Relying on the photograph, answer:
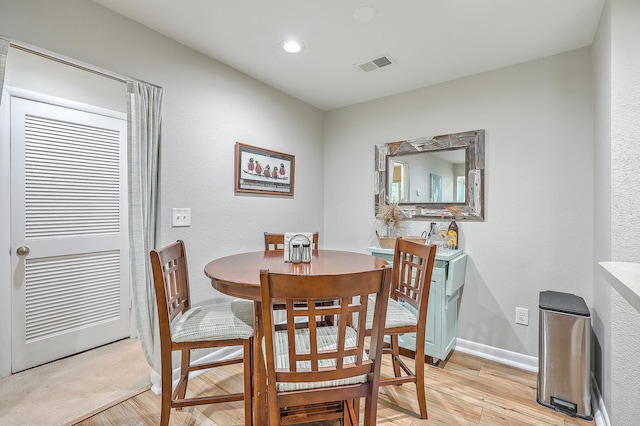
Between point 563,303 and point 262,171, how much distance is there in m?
2.40

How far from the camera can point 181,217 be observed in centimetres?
212

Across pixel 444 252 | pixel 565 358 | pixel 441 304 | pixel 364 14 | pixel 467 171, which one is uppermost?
pixel 364 14

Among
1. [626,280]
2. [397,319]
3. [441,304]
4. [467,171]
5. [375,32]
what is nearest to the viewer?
[626,280]

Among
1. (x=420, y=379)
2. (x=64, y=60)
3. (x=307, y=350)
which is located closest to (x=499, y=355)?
(x=420, y=379)

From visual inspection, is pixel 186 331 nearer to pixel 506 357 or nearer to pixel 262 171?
pixel 262 171

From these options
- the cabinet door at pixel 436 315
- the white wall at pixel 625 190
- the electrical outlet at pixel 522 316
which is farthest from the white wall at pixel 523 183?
the white wall at pixel 625 190

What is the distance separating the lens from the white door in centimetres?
220

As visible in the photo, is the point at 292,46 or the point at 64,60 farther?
the point at 292,46

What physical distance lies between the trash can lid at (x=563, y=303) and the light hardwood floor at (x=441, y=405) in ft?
1.99

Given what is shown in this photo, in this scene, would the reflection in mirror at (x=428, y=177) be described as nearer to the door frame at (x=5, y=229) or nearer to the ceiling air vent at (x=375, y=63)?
the ceiling air vent at (x=375, y=63)

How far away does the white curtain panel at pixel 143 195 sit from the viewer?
72.9 inches

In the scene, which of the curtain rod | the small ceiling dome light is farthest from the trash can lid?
the curtain rod

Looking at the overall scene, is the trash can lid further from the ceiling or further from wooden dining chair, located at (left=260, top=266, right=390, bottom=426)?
the ceiling

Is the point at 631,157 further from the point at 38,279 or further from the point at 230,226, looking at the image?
the point at 38,279
